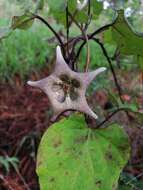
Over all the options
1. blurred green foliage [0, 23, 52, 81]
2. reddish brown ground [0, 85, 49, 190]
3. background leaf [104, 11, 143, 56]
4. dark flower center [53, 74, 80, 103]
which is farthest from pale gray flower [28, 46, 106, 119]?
blurred green foliage [0, 23, 52, 81]

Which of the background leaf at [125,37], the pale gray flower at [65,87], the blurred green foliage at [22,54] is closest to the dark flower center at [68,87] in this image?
the pale gray flower at [65,87]

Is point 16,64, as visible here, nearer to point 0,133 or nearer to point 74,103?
point 0,133

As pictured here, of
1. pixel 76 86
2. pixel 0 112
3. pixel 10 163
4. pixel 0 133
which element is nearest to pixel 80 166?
pixel 76 86

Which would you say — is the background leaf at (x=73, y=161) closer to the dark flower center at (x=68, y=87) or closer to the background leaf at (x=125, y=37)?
the dark flower center at (x=68, y=87)

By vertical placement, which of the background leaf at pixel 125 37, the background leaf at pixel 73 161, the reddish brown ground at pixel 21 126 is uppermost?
the background leaf at pixel 125 37

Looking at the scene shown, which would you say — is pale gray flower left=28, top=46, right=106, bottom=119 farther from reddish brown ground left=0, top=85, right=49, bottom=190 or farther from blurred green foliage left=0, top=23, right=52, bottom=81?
blurred green foliage left=0, top=23, right=52, bottom=81
